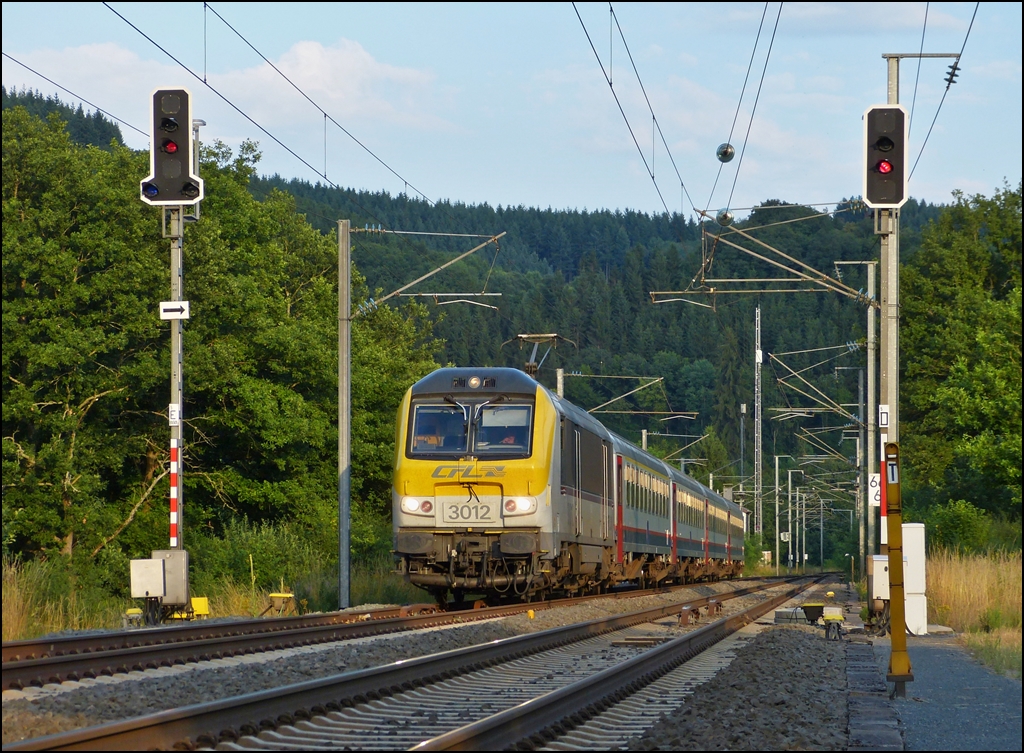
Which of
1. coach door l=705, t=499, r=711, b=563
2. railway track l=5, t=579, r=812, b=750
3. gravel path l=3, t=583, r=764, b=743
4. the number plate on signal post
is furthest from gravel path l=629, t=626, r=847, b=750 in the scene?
coach door l=705, t=499, r=711, b=563

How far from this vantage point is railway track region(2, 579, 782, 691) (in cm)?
1037

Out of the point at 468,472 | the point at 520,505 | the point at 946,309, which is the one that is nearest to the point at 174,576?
the point at 468,472

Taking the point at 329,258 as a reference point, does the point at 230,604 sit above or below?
below

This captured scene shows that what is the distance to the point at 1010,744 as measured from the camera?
307 inches

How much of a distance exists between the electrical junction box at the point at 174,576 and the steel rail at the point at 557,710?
745cm

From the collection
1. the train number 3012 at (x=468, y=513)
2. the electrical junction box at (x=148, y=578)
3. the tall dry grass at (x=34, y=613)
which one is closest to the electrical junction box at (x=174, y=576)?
the electrical junction box at (x=148, y=578)

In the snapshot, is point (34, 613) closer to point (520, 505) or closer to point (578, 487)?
point (520, 505)

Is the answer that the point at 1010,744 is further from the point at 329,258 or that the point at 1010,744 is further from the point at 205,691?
the point at 329,258

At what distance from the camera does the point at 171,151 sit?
56.0 ft

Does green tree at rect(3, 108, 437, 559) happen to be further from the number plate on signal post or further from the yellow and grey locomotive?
the number plate on signal post

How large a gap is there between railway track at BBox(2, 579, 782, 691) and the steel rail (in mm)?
3758

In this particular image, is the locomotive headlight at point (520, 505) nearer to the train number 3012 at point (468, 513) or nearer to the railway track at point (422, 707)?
the train number 3012 at point (468, 513)

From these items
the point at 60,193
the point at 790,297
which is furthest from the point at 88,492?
the point at 790,297

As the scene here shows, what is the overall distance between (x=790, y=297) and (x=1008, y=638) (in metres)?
161
